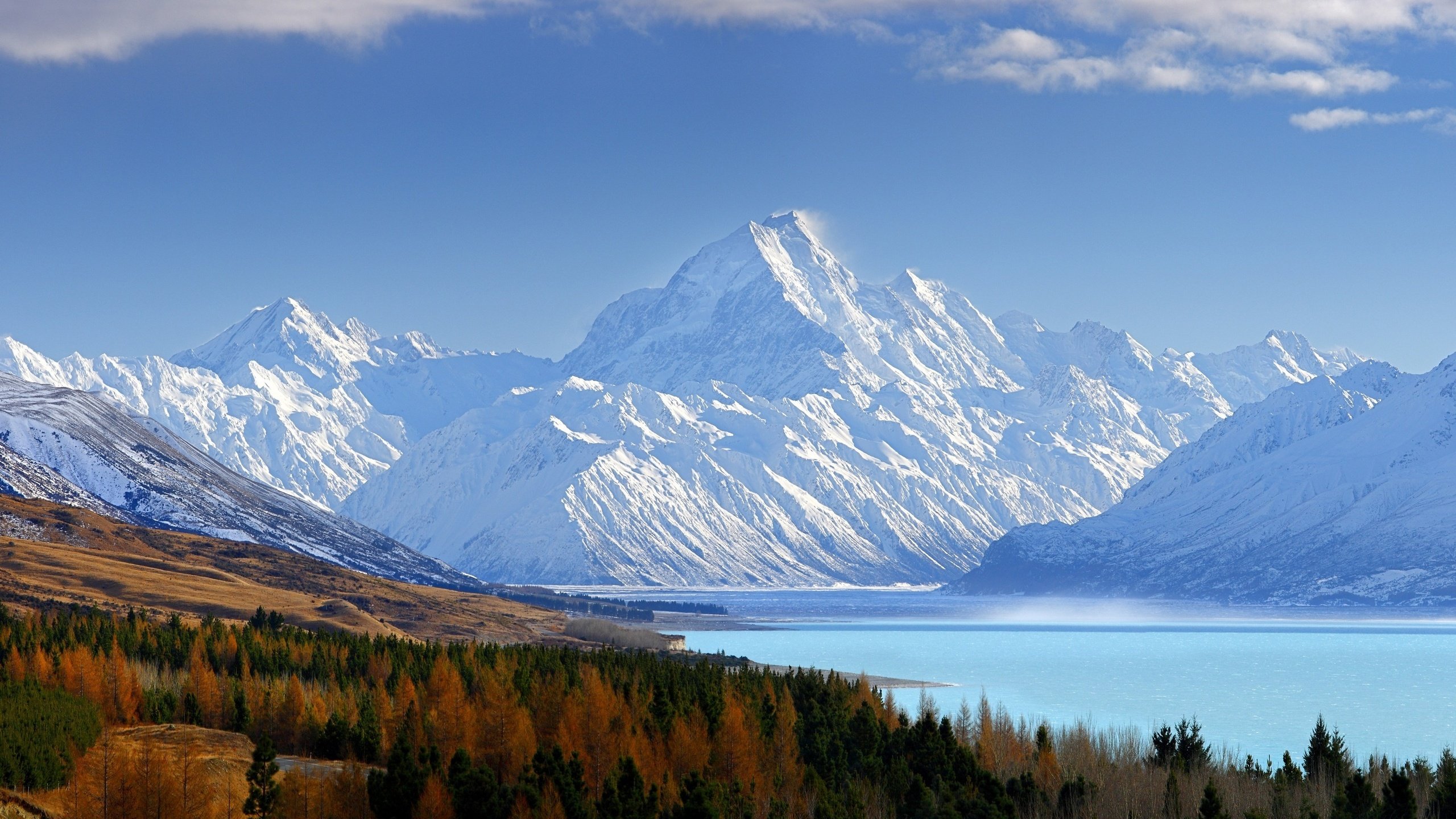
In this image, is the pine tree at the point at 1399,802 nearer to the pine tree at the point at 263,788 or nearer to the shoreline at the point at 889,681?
the pine tree at the point at 263,788

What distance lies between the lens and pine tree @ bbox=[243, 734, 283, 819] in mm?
63625

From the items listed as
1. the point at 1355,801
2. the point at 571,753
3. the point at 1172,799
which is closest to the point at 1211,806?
the point at 1172,799

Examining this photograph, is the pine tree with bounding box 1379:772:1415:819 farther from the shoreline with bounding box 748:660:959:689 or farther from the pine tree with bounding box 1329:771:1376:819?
the shoreline with bounding box 748:660:959:689

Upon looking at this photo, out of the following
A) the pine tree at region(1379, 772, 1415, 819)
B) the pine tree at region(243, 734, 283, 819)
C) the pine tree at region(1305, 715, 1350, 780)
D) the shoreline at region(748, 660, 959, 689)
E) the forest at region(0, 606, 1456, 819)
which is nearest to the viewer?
the pine tree at region(243, 734, 283, 819)


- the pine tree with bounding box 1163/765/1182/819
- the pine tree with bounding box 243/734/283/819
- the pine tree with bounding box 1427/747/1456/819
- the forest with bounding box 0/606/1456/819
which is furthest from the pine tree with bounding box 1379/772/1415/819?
the pine tree with bounding box 243/734/283/819

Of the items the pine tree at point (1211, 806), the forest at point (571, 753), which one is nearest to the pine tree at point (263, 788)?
the forest at point (571, 753)

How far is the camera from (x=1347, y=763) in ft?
282

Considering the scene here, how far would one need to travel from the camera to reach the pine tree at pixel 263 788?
6362cm

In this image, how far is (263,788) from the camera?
66.9 m

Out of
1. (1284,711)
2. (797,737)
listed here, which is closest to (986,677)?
(1284,711)

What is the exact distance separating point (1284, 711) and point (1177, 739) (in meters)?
50.0

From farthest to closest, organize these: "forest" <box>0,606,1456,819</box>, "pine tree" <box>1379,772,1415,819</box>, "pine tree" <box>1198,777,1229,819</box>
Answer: "pine tree" <box>1379,772,1415,819</box>
"forest" <box>0,606,1456,819</box>
"pine tree" <box>1198,777,1229,819</box>

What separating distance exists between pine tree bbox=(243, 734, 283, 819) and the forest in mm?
132

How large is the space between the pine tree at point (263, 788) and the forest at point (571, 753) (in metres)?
0.13
